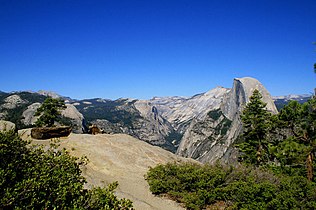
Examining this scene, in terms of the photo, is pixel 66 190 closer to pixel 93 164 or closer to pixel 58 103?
pixel 93 164

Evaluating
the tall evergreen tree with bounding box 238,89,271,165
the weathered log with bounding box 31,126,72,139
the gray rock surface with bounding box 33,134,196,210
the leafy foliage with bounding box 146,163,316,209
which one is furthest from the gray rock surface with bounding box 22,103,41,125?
the leafy foliage with bounding box 146,163,316,209

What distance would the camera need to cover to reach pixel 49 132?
2592 cm

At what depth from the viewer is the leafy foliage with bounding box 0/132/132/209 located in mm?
6480

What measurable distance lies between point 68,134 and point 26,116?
133820 mm

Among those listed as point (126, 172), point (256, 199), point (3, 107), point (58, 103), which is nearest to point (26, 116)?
point (3, 107)

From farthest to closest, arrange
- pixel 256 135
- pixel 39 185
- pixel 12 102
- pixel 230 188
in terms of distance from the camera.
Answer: pixel 12 102 < pixel 256 135 < pixel 230 188 < pixel 39 185

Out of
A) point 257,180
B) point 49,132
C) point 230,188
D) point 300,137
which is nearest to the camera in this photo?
point 230,188

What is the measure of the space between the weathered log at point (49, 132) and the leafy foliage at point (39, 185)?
1740cm

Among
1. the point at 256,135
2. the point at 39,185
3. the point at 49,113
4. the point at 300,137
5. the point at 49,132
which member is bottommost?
the point at 256,135

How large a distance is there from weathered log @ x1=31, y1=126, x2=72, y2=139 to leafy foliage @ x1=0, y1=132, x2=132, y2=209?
17404 mm

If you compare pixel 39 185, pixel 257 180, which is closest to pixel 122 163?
pixel 257 180

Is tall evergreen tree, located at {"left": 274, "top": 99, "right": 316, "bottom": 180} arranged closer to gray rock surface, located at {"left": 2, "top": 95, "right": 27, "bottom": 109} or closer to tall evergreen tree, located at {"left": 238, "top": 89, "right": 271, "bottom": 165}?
tall evergreen tree, located at {"left": 238, "top": 89, "right": 271, "bottom": 165}

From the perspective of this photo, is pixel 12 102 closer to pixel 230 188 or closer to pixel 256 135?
pixel 256 135

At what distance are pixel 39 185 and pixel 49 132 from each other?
20.7 meters
